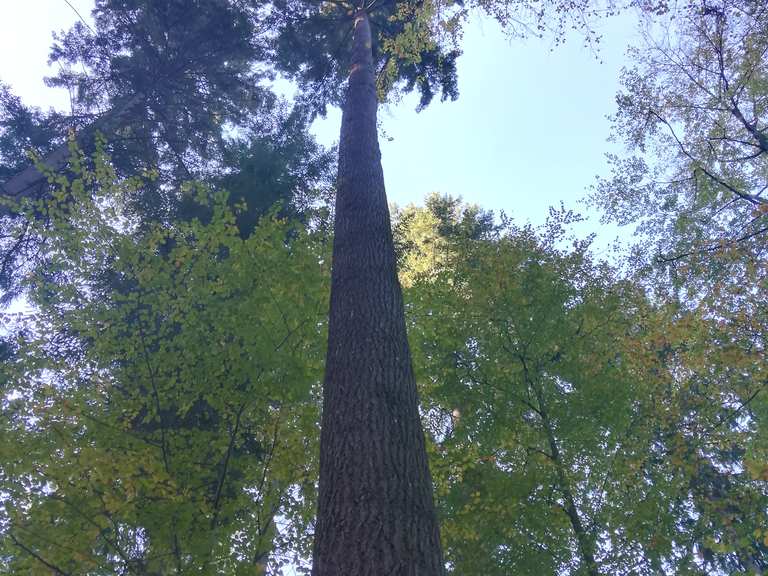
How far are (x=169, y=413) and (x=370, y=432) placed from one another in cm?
531

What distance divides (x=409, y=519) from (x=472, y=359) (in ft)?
17.4

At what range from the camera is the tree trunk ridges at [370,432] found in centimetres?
253

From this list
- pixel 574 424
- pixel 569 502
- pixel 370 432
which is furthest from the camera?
pixel 574 424

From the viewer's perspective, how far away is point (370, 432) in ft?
10.4

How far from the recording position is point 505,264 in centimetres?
873

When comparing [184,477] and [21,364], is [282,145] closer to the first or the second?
[21,364]

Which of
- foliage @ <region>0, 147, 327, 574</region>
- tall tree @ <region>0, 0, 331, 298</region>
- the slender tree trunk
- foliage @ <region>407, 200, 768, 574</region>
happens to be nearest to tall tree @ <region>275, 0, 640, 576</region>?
foliage @ <region>0, 147, 327, 574</region>

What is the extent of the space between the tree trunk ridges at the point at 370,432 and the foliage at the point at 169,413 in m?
1.62

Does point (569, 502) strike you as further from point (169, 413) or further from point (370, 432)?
point (169, 413)

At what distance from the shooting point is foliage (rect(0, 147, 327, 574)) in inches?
185

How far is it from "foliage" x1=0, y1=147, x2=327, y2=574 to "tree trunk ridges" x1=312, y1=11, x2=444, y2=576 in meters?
1.62

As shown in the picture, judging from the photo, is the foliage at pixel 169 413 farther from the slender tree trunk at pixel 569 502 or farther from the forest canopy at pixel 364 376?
the slender tree trunk at pixel 569 502

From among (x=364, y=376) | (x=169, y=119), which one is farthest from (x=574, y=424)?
(x=169, y=119)

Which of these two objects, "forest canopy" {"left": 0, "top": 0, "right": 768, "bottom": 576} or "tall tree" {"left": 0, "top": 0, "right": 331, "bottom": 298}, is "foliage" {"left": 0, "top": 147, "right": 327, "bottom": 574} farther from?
"tall tree" {"left": 0, "top": 0, "right": 331, "bottom": 298}
